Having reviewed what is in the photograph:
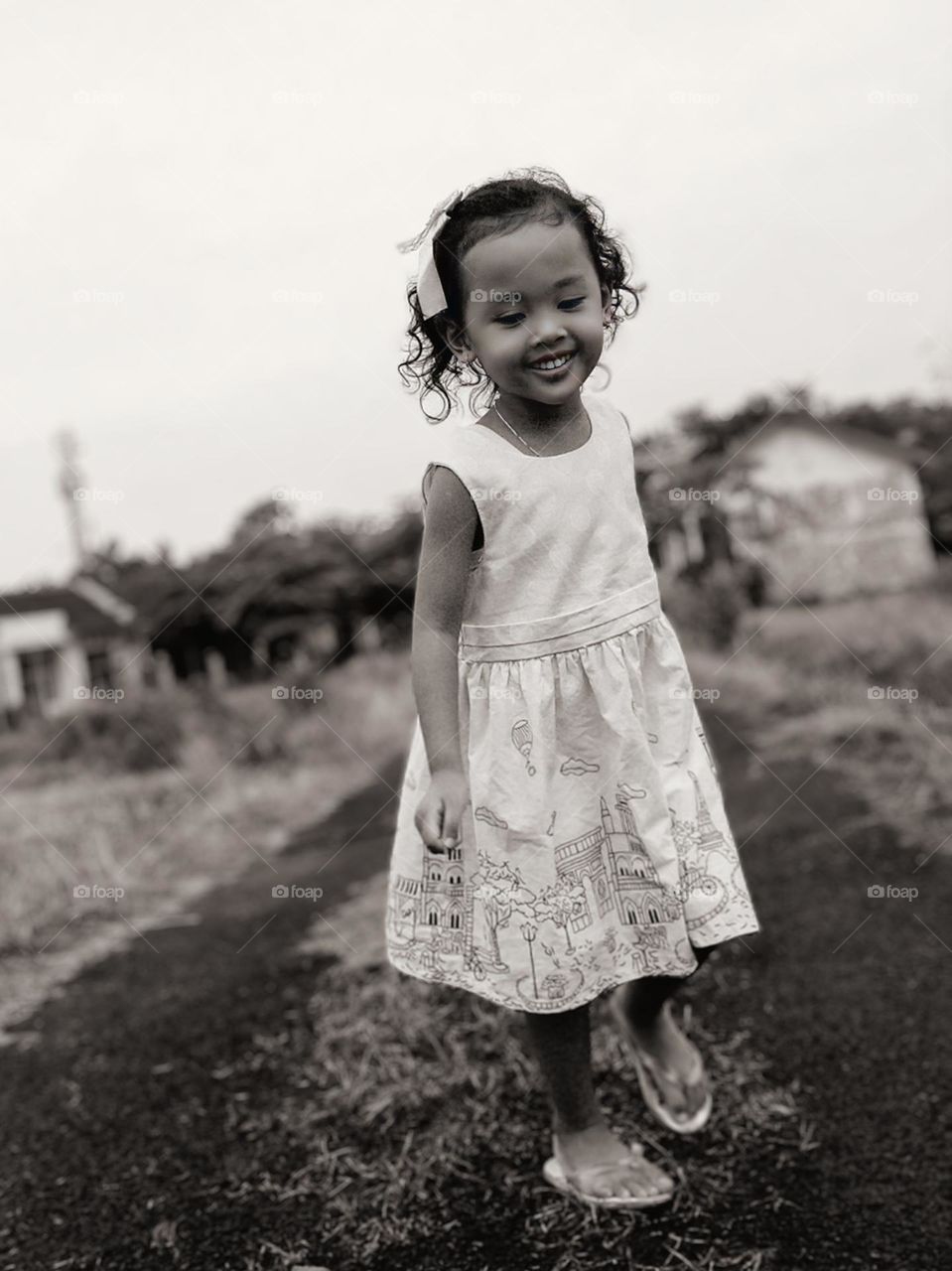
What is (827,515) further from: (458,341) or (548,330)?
(548,330)

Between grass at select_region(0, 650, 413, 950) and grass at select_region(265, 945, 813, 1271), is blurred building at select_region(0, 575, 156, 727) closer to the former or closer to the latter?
grass at select_region(0, 650, 413, 950)

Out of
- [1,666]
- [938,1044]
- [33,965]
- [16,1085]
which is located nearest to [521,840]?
[938,1044]

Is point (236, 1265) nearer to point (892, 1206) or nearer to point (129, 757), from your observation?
point (892, 1206)

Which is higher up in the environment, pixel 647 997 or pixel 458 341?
pixel 458 341

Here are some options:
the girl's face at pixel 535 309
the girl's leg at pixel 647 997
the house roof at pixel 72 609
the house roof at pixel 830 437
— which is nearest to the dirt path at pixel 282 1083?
the girl's leg at pixel 647 997

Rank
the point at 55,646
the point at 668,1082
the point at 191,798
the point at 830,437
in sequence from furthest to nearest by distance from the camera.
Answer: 1. the point at 830,437
2. the point at 55,646
3. the point at 191,798
4. the point at 668,1082

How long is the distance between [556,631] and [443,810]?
1.04 ft

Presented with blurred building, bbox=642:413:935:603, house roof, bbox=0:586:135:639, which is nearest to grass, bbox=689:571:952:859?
blurred building, bbox=642:413:935:603

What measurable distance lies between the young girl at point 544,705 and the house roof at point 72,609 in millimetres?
19602

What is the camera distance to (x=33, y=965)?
3.41m

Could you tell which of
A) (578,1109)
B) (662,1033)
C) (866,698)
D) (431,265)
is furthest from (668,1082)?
(866,698)

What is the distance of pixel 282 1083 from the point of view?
2322 millimetres

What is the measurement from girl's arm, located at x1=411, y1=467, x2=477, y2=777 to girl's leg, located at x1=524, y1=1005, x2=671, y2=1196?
Result: 0.46 meters

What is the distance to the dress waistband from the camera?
1.71m
